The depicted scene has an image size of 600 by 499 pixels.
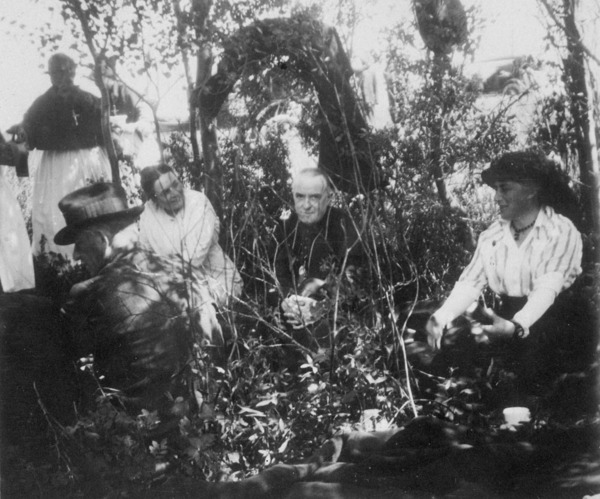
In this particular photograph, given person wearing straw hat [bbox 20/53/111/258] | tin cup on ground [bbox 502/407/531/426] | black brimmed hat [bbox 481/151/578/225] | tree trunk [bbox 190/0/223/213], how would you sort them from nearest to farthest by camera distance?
tin cup on ground [bbox 502/407/531/426] < black brimmed hat [bbox 481/151/578/225] < tree trunk [bbox 190/0/223/213] < person wearing straw hat [bbox 20/53/111/258]

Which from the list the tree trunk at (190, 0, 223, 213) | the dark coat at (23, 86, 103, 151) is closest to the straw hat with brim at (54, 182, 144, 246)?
the dark coat at (23, 86, 103, 151)

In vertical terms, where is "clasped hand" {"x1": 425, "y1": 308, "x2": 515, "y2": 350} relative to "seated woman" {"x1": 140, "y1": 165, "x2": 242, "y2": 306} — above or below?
below

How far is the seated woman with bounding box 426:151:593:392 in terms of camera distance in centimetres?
330

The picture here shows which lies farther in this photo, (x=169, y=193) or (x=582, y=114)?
(x=169, y=193)

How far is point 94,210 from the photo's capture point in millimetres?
3734

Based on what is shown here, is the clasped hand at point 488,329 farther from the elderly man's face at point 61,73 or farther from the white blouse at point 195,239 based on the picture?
the elderly man's face at point 61,73

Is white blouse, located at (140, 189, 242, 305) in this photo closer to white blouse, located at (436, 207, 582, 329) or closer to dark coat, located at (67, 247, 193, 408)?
dark coat, located at (67, 247, 193, 408)

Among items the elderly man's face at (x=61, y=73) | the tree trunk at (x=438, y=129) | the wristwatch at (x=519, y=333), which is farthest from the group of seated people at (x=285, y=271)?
the elderly man's face at (x=61, y=73)

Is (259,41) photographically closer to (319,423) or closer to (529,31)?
(529,31)

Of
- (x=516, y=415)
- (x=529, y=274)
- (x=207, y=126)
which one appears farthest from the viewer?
(x=207, y=126)

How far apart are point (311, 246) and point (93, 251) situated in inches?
46.7

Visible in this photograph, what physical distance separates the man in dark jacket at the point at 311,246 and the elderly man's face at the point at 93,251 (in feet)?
3.09

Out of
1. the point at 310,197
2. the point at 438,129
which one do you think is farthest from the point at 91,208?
the point at 438,129

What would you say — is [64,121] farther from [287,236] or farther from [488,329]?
[488,329]
